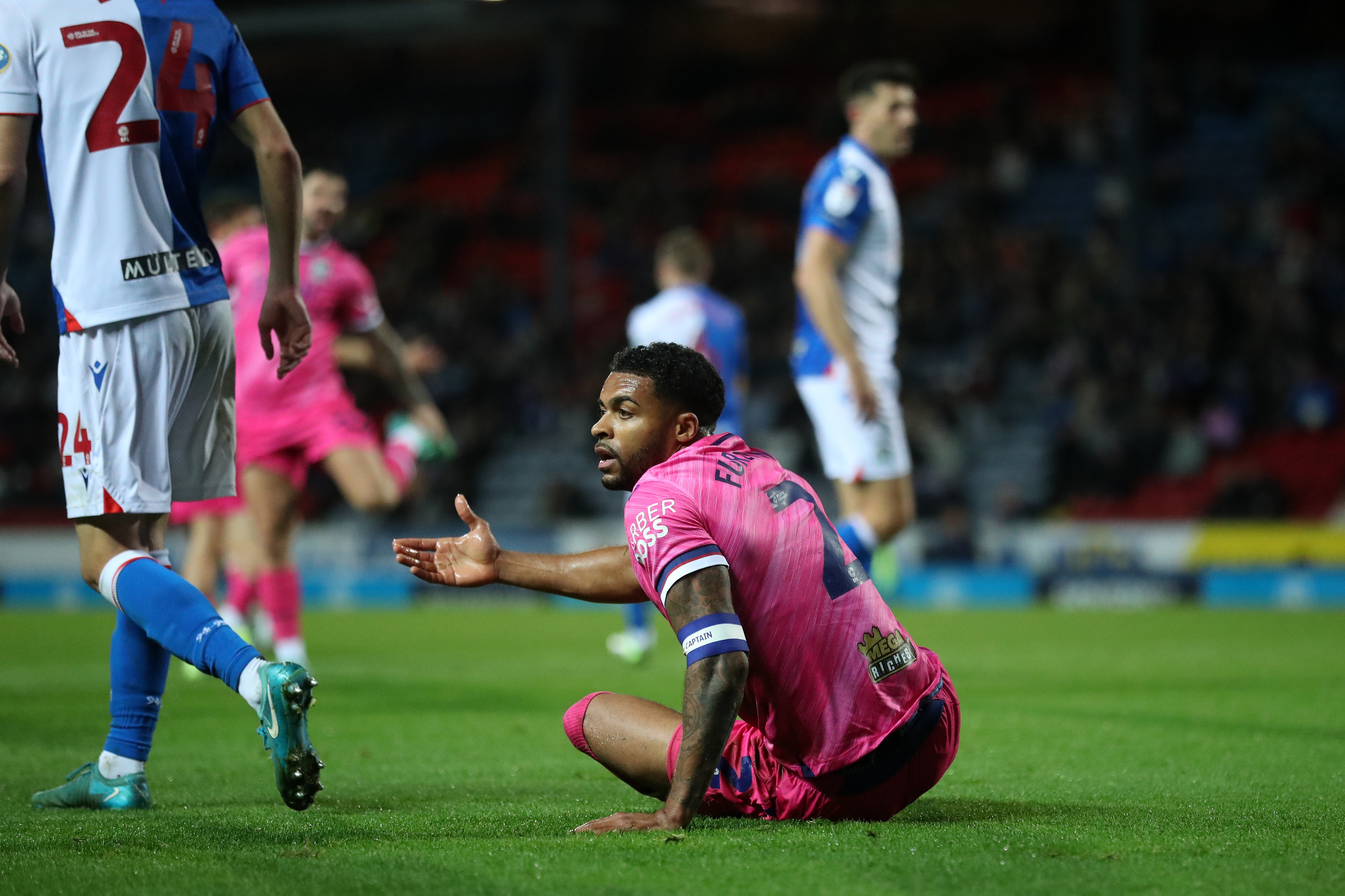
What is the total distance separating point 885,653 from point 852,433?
347 centimetres

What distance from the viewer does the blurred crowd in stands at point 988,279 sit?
16797 millimetres

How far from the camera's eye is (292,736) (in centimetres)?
322

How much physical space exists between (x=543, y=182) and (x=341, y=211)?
19575mm

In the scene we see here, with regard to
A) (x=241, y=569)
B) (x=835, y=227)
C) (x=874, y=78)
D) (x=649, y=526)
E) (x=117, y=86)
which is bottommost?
(x=241, y=569)

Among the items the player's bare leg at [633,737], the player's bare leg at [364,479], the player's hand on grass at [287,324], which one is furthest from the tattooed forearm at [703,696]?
the player's bare leg at [364,479]

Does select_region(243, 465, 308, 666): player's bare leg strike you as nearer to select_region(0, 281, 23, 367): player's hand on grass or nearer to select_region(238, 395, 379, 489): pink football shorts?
select_region(238, 395, 379, 489): pink football shorts

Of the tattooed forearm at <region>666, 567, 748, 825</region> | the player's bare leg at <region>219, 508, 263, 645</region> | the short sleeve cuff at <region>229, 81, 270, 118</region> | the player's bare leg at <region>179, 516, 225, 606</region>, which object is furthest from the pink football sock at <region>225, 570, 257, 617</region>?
the tattooed forearm at <region>666, 567, 748, 825</region>

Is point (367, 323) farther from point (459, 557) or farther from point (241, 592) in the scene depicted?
point (459, 557)

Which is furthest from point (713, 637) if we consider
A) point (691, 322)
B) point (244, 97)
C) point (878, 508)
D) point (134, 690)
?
point (691, 322)

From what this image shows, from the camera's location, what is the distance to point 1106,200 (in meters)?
21.1

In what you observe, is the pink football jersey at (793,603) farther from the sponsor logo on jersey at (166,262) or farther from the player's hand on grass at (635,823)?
the sponsor logo on jersey at (166,262)

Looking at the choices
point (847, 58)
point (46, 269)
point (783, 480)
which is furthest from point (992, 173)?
point (783, 480)

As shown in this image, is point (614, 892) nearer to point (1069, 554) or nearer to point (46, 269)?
point (1069, 554)

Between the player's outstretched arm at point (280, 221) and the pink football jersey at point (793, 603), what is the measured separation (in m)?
1.18
